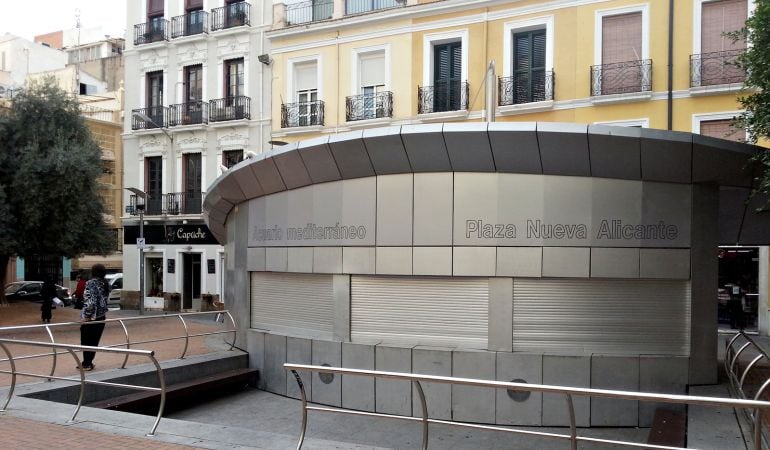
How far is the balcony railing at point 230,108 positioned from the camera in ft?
94.7

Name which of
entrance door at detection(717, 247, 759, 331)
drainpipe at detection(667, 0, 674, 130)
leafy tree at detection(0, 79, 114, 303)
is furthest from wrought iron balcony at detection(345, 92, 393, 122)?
entrance door at detection(717, 247, 759, 331)

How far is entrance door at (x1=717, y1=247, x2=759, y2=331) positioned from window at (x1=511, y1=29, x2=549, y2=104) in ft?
25.9

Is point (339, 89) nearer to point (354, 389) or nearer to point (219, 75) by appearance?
point (219, 75)

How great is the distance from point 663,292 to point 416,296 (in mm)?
3731

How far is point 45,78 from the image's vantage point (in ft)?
82.5

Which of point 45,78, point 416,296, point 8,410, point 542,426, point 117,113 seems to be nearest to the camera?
point 8,410

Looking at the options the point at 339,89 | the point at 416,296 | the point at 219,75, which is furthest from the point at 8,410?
the point at 219,75

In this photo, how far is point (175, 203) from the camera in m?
→ 31.5

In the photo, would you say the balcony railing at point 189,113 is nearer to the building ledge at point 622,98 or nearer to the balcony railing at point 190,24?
the balcony railing at point 190,24

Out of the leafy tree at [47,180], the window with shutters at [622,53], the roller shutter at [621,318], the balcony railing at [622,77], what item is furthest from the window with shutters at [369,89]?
the roller shutter at [621,318]

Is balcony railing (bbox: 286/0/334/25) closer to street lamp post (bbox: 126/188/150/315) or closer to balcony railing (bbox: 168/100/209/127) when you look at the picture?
balcony railing (bbox: 168/100/209/127)

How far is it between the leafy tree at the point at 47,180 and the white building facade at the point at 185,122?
602cm

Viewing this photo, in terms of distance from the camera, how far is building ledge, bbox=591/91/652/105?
20.3 meters

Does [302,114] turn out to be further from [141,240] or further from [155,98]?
[155,98]
